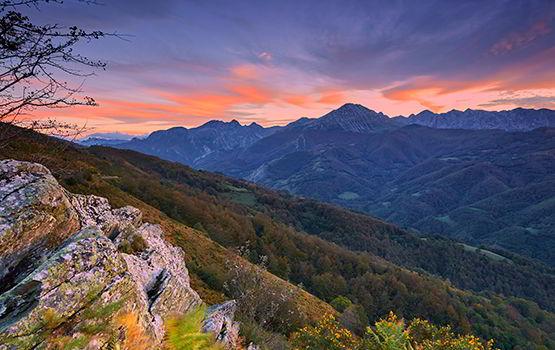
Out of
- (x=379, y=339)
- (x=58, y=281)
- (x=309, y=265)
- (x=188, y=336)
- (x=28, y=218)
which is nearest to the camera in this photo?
(x=58, y=281)

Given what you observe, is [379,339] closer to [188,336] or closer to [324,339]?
[324,339]

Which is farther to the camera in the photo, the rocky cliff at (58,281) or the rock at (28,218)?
the rock at (28,218)

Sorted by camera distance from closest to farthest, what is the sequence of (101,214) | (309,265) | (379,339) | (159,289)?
(159,289) → (379,339) → (101,214) → (309,265)

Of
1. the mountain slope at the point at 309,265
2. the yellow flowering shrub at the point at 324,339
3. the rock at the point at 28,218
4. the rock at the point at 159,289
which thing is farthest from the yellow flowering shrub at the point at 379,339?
the mountain slope at the point at 309,265

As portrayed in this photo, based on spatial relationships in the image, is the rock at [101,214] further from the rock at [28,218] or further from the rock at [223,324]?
the rock at [223,324]

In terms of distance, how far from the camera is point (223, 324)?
12320 mm

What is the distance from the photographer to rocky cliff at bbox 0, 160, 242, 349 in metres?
5.56

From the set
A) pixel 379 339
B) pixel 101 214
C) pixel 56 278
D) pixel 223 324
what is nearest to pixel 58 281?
pixel 56 278

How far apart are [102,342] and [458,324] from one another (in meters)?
96.3

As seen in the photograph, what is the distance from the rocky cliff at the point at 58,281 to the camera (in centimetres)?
556


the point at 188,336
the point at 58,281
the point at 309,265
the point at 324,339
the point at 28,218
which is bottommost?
the point at 309,265

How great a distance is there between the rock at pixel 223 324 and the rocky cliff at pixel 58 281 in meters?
1.66

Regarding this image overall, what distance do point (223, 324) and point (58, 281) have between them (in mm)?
7390

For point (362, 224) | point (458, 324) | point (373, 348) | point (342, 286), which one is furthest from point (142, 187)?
point (362, 224)
